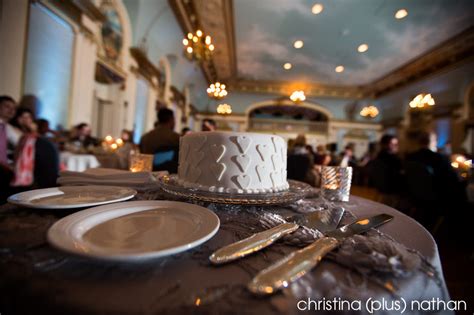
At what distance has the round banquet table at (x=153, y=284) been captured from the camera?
217mm

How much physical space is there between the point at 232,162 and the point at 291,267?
0.43m

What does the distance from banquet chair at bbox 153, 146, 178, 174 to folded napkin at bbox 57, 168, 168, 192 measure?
114 centimetres

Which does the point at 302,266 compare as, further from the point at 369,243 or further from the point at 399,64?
the point at 399,64

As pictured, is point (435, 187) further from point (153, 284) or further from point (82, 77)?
point (82, 77)

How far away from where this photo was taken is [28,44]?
257 centimetres

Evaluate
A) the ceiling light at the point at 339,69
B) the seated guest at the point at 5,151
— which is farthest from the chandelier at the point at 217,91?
the ceiling light at the point at 339,69

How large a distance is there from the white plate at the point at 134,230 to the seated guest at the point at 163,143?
60.8 inches

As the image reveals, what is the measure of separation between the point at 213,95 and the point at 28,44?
3004 millimetres

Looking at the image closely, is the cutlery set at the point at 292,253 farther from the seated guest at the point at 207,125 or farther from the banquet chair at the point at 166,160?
the banquet chair at the point at 166,160

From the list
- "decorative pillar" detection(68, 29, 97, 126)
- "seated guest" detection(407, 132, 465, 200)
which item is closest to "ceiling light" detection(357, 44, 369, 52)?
"seated guest" detection(407, 132, 465, 200)

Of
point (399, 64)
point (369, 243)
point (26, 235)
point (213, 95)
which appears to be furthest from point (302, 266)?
→ point (399, 64)

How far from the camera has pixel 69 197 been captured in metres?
0.53

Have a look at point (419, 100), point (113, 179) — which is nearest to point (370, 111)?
point (419, 100)

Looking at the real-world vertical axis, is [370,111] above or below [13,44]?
above
